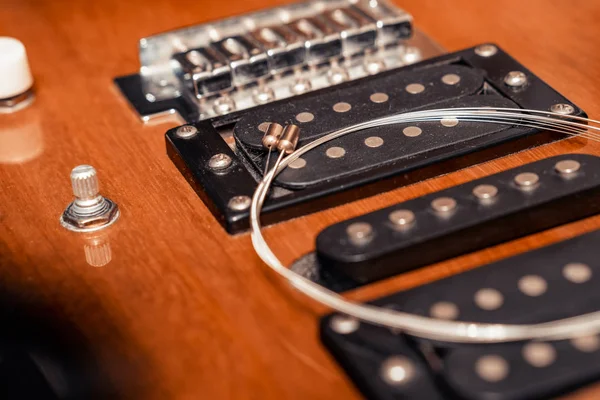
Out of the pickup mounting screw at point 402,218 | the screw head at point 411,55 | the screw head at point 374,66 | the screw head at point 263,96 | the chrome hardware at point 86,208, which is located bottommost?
the screw head at point 411,55

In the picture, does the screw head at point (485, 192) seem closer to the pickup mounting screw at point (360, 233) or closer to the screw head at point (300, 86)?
the pickup mounting screw at point (360, 233)

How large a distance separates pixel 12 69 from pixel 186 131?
8.0 inches

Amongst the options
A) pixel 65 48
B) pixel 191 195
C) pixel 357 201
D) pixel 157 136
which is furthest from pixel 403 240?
pixel 65 48

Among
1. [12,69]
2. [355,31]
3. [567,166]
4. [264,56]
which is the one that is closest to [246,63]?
[264,56]

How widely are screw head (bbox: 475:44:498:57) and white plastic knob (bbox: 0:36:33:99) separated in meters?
0.44

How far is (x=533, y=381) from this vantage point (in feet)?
1.62

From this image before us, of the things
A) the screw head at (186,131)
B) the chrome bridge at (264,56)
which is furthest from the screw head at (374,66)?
the screw head at (186,131)

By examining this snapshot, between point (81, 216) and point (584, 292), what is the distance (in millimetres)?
381

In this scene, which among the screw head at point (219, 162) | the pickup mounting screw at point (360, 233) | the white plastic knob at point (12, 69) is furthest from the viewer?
the white plastic knob at point (12, 69)

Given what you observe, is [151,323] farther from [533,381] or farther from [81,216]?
[533,381]

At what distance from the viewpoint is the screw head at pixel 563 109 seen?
2.47 ft

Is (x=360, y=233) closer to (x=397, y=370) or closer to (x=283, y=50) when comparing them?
(x=397, y=370)

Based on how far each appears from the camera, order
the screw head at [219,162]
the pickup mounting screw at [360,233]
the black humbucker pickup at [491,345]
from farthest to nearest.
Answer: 1. the screw head at [219,162]
2. the pickup mounting screw at [360,233]
3. the black humbucker pickup at [491,345]

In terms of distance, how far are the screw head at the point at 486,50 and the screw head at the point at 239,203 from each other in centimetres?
31
